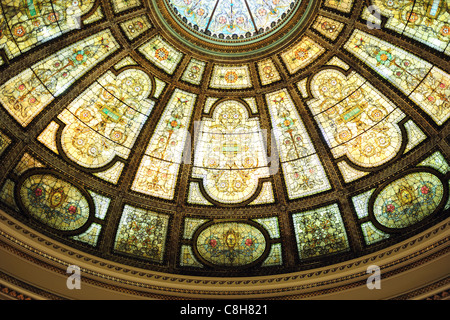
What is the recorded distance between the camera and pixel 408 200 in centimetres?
1462

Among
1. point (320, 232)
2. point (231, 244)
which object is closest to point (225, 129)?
point (231, 244)

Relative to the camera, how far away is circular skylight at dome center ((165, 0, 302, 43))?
1600 cm

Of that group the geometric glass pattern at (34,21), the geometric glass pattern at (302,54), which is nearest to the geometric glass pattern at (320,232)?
the geometric glass pattern at (302,54)

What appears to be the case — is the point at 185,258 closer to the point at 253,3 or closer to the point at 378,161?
the point at 378,161

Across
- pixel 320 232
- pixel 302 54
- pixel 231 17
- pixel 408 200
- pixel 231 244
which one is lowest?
pixel 231 244

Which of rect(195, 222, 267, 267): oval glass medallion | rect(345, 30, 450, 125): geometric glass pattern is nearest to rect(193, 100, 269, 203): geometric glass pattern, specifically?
rect(195, 222, 267, 267): oval glass medallion

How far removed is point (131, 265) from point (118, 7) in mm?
9274

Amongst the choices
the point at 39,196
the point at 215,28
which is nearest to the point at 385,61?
the point at 215,28

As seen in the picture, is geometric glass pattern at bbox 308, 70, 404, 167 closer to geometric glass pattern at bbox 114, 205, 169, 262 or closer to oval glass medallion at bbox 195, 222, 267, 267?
oval glass medallion at bbox 195, 222, 267, 267

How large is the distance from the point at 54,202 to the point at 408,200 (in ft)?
41.8

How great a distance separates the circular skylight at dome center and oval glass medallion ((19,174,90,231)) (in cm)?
767

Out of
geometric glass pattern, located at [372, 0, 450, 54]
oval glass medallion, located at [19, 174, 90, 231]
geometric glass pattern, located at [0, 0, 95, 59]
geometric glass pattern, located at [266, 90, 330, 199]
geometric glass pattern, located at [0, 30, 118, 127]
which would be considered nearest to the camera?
geometric glass pattern, located at [0, 0, 95, 59]

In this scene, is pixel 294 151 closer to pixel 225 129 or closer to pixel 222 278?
pixel 225 129

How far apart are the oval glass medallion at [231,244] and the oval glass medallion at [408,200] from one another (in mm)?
4662
